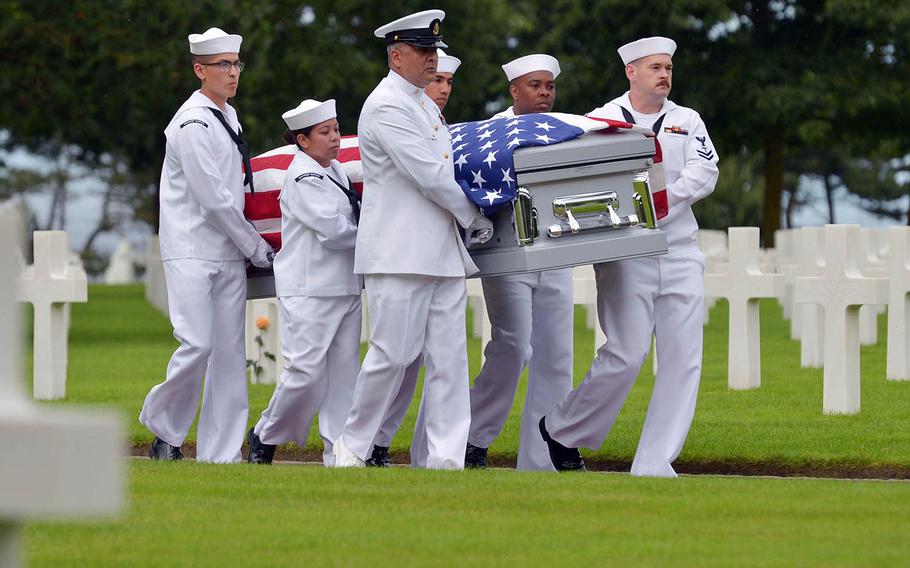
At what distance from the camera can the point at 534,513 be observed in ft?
24.9

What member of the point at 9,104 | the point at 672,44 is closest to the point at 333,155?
the point at 672,44

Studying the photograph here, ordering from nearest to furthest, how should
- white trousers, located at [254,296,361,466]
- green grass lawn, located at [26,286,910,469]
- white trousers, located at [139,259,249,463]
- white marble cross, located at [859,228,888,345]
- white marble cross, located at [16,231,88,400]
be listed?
white trousers, located at [254,296,361,466] → white trousers, located at [139,259,249,463] → green grass lawn, located at [26,286,910,469] → white marble cross, located at [16,231,88,400] → white marble cross, located at [859,228,888,345]

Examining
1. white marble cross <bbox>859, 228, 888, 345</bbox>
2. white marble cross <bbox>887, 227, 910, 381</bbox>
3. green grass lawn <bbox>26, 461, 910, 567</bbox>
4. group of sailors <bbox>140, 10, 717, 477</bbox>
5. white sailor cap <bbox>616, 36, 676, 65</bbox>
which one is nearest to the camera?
green grass lawn <bbox>26, 461, 910, 567</bbox>

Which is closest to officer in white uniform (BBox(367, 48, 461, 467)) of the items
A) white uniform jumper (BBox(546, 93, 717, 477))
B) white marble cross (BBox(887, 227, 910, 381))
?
white uniform jumper (BBox(546, 93, 717, 477))

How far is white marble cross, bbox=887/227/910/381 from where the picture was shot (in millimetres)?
15258

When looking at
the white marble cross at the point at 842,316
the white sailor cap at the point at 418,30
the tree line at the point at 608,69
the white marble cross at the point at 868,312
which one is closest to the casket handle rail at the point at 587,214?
the white sailor cap at the point at 418,30

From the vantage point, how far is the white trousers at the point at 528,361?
1045 centimetres

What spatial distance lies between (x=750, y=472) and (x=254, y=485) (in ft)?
10.7

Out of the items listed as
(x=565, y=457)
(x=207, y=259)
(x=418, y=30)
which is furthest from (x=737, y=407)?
(x=418, y=30)

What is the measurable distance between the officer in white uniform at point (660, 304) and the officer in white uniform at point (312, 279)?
4.35ft

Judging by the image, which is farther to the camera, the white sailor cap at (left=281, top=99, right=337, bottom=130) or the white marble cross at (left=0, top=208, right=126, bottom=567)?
the white sailor cap at (left=281, top=99, right=337, bottom=130)

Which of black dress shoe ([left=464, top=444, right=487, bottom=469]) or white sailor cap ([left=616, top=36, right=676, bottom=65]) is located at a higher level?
white sailor cap ([left=616, top=36, right=676, bottom=65])

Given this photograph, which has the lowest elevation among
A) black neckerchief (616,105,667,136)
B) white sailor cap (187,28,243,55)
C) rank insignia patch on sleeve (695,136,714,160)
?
rank insignia patch on sleeve (695,136,714,160)

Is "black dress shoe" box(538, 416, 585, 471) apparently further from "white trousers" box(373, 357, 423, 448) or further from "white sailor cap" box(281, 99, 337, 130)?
"white sailor cap" box(281, 99, 337, 130)
